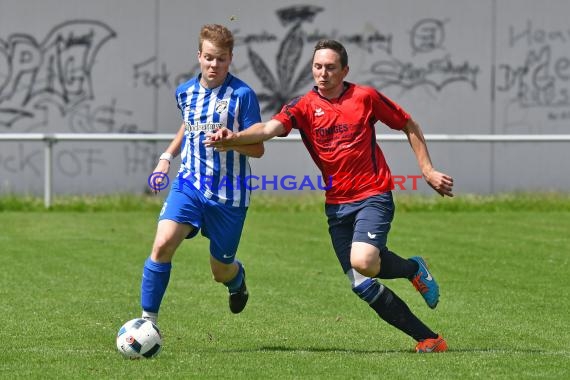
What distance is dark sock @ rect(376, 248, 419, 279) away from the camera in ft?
26.3

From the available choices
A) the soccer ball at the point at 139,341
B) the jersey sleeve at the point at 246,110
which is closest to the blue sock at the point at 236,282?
the jersey sleeve at the point at 246,110

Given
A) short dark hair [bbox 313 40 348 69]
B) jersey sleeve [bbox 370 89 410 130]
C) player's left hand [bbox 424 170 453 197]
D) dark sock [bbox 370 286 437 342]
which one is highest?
short dark hair [bbox 313 40 348 69]

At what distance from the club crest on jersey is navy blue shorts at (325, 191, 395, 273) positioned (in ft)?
3.03

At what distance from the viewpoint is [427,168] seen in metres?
7.99

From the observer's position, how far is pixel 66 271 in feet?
40.0

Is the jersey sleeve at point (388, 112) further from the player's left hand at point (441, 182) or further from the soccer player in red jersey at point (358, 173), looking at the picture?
the player's left hand at point (441, 182)

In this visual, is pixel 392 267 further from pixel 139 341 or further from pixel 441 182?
pixel 139 341

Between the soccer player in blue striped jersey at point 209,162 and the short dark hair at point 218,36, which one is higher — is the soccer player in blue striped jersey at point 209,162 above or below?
below

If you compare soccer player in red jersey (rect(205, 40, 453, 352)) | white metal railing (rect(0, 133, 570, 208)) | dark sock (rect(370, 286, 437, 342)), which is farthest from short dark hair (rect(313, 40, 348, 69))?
white metal railing (rect(0, 133, 570, 208))

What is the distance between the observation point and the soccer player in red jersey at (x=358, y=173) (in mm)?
7945

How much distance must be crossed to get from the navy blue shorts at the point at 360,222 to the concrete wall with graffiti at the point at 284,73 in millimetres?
11976

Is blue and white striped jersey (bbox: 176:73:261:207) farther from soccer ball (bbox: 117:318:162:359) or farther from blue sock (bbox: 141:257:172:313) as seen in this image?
soccer ball (bbox: 117:318:162:359)

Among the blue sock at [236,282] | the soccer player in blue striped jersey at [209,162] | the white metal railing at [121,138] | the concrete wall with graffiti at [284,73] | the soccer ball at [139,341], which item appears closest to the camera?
the soccer ball at [139,341]

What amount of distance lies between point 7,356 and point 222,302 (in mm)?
3000
